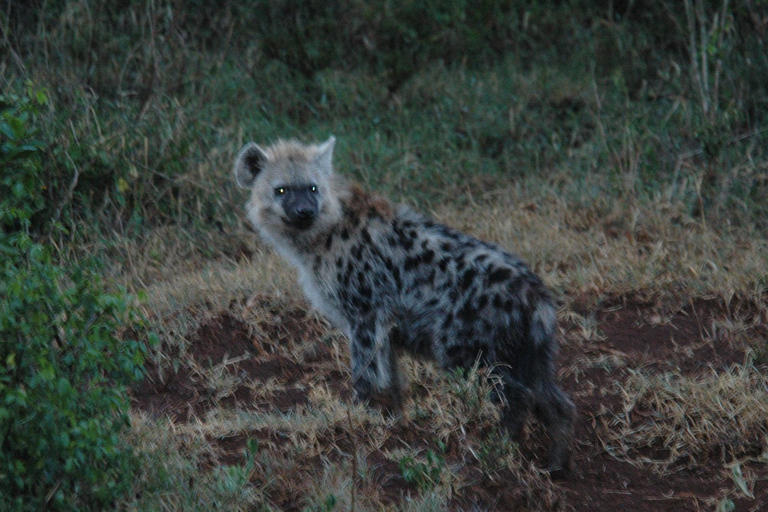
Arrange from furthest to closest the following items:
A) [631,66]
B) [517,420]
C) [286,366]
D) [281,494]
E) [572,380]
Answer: [631,66], [286,366], [572,380], [517,420], [281,494]

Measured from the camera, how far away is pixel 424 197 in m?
6.28

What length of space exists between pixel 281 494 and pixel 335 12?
216 inches

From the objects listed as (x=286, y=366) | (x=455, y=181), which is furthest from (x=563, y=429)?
(x=455, y=181)

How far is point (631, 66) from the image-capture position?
7605 mm

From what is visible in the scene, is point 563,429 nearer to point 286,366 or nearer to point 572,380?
point 572,380

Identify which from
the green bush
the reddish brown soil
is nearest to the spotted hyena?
the reddish brown soil

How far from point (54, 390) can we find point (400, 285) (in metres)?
1.62

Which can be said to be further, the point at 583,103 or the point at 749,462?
the point at 583,103

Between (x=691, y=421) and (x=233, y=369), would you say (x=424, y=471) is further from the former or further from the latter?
(x=233, y=369)

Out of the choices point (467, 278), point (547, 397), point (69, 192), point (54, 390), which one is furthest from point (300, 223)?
point (69, 192)

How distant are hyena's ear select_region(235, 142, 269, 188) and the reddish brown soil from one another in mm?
769

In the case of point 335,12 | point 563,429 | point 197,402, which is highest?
point 335,12

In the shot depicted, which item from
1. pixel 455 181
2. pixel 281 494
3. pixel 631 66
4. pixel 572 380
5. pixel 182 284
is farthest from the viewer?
pixel 631 66

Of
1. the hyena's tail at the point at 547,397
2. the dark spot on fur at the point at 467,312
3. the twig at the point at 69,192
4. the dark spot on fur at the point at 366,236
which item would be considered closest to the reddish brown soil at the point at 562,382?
the hyena's tail at the point at 547,397
